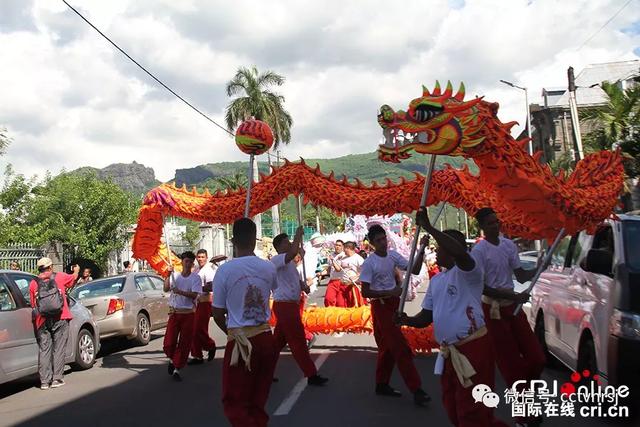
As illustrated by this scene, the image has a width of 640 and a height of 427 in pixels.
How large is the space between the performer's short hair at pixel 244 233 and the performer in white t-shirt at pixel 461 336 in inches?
53.4

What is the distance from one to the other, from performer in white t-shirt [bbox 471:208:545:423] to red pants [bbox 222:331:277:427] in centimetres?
192

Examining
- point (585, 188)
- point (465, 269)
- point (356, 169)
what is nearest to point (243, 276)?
point (465, 269)

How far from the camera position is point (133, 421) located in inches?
254

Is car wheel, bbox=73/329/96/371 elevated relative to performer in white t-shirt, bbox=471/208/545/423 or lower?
lower

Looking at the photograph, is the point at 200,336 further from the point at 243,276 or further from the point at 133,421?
the point at 243,276

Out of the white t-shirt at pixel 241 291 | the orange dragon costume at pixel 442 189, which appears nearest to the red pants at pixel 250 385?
the white t-shirt at pixel 241 291

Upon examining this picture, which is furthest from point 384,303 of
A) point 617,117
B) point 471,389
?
point 617,117

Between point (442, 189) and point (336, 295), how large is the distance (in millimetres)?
3775

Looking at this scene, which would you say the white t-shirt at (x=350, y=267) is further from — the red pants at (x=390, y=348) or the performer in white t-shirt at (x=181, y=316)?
the red pants at (x=390, y=348)

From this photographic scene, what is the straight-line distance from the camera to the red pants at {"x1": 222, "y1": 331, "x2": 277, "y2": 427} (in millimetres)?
4469

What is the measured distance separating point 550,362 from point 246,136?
5070 mm

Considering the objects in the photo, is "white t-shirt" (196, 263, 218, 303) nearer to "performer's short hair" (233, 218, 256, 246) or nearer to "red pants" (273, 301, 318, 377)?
"red pants" (273, 301, 318, 377)

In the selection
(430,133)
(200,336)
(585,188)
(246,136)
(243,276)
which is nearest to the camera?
(243,276)

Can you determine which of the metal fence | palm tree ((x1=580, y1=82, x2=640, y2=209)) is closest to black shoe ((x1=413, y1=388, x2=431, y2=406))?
palm tree ((x1=580, y1=82, x2=640, y2=209))
